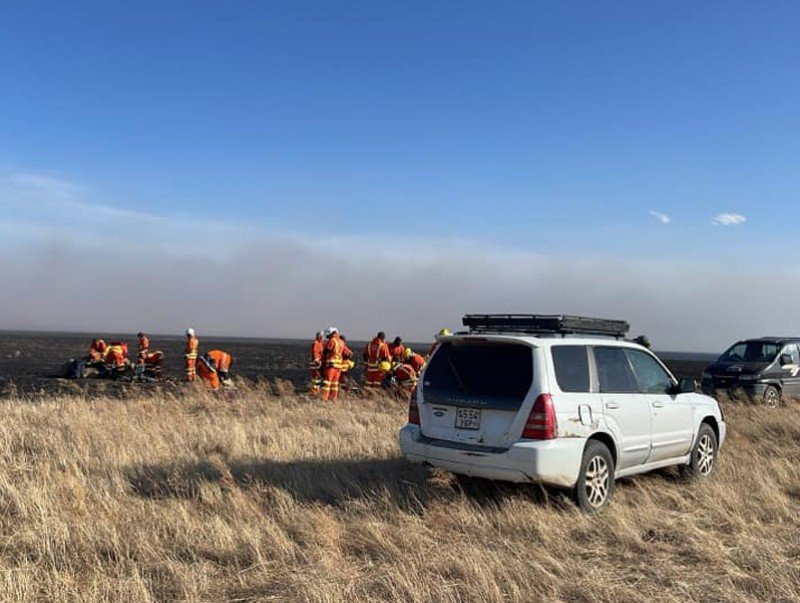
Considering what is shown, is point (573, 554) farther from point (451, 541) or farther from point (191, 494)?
point (191, 494)

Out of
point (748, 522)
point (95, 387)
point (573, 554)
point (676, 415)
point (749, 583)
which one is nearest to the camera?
point (749, 583)

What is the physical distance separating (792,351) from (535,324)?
13309mm

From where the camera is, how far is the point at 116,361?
24.3m

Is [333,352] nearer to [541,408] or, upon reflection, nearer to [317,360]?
[317,360]

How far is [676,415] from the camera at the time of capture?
8.20 metres

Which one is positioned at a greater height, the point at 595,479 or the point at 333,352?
the point at 333,352

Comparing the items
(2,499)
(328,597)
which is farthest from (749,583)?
(2,499)

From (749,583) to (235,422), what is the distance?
322 inches

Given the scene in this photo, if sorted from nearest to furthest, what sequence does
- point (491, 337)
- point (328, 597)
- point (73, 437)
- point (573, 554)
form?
point (328, 597), point (573, 554), point (491, 337), point (73, 437)

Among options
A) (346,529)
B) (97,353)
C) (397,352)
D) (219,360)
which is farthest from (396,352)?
(346,529)

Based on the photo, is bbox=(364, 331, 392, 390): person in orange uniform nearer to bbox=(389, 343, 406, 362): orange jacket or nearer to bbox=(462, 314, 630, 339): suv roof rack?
bbox=(389, 343, 406, 362): orange jacket

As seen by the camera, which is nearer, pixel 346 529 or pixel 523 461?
pixel 346 529

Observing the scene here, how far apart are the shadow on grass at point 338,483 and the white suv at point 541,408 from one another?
1.44 ft

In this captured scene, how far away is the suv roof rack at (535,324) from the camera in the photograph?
7277 millimetres
